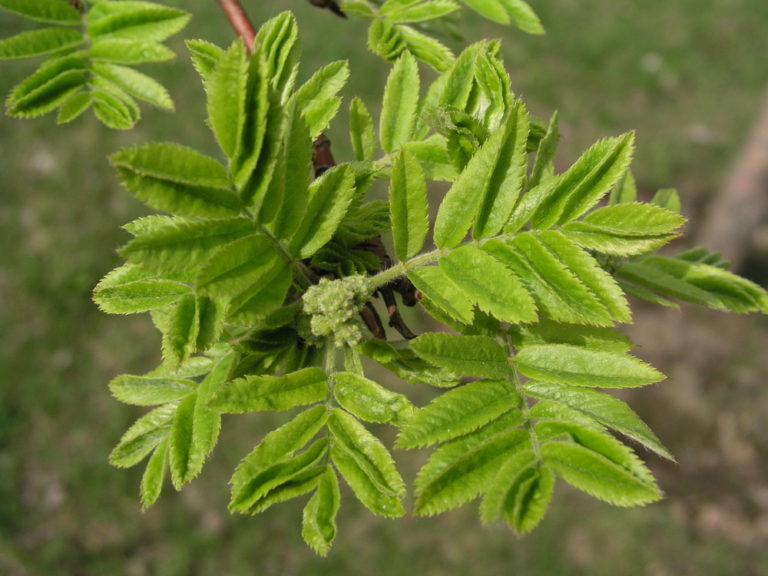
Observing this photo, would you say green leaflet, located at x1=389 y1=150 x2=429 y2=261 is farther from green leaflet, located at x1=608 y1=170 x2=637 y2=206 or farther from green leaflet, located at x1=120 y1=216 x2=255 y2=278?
green leaflet, located at x1=608 y1=170 x2=637 y2=206

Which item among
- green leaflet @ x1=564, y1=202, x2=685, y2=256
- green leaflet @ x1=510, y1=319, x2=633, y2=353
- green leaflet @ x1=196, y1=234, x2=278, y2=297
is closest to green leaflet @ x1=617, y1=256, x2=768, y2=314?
green leaflet @ x1=510, y1=319, x2=633, y2=353

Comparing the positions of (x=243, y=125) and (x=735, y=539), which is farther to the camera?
(x=735, y=539)

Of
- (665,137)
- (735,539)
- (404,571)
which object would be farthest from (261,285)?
(665,137)

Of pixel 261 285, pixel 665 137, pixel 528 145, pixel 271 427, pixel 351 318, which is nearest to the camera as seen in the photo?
pixel 261 285

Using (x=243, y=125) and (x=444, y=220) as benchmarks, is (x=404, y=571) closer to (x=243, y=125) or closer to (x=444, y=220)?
(x=444, y=220)

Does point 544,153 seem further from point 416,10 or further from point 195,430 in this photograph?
point 195,430

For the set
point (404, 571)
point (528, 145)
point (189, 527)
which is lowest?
point (404, 571)

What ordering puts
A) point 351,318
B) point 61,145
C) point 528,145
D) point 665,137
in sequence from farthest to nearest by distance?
1. point 665,137
2. point 61,145
3. point 528,145
4. point 351,318
